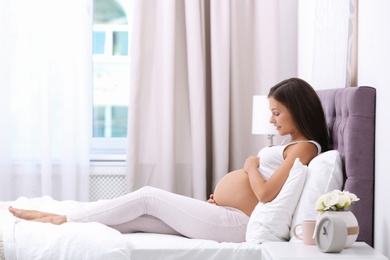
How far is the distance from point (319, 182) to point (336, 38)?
0.84 meters

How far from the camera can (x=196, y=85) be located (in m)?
4.58

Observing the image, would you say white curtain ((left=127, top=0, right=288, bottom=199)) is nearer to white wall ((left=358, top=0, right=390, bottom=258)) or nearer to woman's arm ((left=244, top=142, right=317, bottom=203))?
woman's arm ((left=244, top=142, right=317, bottom=203))

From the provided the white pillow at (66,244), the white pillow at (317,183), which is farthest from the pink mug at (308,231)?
the white pillow at (66,244)

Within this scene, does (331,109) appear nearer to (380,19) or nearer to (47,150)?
(380,19)

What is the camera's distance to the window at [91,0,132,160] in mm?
4957

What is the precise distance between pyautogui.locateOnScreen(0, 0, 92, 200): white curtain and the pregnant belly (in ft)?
6.08

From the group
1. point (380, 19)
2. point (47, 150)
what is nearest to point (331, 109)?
point (380, 19)

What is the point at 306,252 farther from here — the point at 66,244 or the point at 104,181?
the point at 104,181

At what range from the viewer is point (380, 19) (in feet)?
8.18

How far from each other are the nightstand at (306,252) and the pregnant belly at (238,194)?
1.92 ft

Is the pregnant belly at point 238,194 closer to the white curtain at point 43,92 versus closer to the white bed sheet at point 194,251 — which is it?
the white bed sheet at point 194,251

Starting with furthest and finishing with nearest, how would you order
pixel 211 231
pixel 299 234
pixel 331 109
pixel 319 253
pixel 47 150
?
1. pixel 47 150
2. pixel 331 109
3. pixel 211 231
4. pixel 299 234
5. pixel 319 253

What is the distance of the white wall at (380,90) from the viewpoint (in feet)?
7.84

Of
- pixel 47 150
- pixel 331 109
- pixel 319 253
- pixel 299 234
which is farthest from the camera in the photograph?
pixel 47 150
